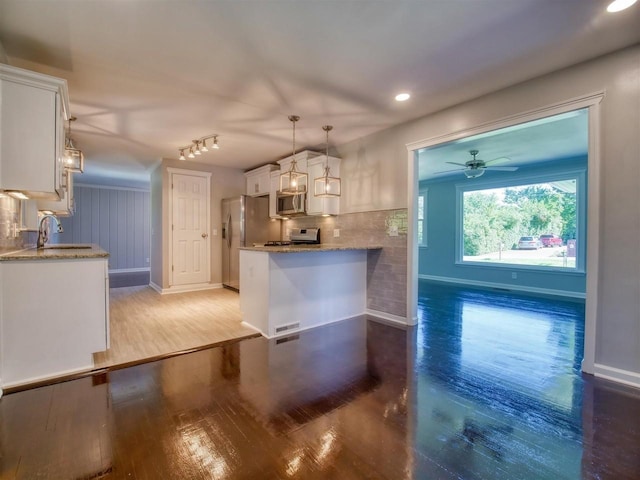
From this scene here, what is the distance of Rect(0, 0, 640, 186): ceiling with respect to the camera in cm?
191

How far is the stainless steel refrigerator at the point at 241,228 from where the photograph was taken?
18.5ft

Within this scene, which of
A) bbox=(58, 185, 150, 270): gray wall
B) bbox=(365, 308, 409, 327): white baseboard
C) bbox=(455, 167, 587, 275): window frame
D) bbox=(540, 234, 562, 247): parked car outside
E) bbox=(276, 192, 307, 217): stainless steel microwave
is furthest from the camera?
bbox=(58, 185, 150, 270): gray wall

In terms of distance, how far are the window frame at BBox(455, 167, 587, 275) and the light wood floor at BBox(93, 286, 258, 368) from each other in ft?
17.3

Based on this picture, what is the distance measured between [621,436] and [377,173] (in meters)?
3.33

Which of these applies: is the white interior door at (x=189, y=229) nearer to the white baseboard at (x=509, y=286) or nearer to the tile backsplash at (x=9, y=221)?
the tile backsplash at (x=9, y=221)

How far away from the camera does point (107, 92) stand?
2.98 meters

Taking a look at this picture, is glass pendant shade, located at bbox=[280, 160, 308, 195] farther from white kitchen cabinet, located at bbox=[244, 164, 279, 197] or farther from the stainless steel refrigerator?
the stainless steel refrigerator

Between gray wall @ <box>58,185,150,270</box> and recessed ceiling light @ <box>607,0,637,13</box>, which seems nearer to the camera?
recessed ceiling light @ <box>607,0,637,13</box>

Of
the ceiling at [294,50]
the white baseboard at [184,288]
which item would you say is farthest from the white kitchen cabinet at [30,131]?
the white baseboard at [184,288]

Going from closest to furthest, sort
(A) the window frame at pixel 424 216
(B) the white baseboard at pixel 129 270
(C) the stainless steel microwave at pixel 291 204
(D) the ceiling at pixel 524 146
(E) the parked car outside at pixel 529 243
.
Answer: (D) the ceiling at pixel 524 146 < (C) the stainless steel microwave at pixel 291 204 < (E) the parked car outside at pixel 529 243 < (A) the window frame at pixel 424 216 < (B) the white baseboard at pixel 129 270

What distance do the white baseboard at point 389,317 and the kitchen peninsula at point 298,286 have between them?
0.21 meters

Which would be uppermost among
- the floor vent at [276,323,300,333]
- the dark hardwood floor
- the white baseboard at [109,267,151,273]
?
the white baseboard at [109,267,151,273]

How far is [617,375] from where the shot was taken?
7.63 ft

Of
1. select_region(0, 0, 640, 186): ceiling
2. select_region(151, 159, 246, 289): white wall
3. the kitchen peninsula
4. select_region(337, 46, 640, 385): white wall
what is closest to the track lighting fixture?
select_region(0, 0, 640, 186): ceiling
